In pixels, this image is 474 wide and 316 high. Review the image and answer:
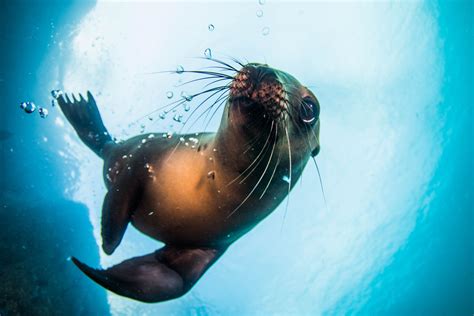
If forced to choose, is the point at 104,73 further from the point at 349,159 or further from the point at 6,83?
the point at 349,159

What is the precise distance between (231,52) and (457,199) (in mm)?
22406

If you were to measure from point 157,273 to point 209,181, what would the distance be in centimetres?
87

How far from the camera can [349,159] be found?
16391mm

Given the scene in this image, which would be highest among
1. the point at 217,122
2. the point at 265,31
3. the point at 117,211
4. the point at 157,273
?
the point at 265,31

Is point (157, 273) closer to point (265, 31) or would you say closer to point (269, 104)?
point (269, 104)

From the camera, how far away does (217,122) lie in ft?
29.2

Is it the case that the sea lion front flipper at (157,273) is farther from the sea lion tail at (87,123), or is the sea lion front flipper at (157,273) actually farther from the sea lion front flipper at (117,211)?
the sea lion tail at (87,123)

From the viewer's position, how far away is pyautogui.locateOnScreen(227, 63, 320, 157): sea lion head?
6.40 ft

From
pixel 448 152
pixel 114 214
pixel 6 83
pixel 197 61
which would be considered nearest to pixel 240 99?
pixel 114 214

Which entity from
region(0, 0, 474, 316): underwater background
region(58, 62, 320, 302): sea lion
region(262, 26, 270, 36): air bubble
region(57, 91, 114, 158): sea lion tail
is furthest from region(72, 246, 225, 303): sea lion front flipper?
region(262, 26, 270, 36): air bubble

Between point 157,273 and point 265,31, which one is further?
point 265,31

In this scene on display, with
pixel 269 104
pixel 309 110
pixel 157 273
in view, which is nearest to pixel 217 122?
pixel 157 273

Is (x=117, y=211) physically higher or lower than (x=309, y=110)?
lower

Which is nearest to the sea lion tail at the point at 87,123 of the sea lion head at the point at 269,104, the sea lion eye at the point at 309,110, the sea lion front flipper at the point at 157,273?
the sea lion front flipper at the point at 157,273
